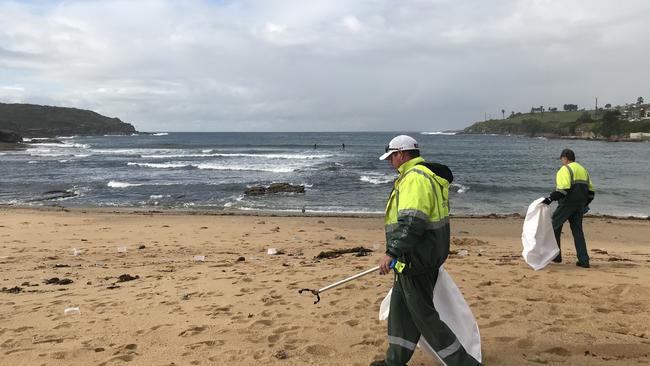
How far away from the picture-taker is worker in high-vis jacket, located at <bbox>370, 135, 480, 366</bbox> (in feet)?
10.4

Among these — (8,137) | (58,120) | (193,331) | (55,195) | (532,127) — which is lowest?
(55,195)

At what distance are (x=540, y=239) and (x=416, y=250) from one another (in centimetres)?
450

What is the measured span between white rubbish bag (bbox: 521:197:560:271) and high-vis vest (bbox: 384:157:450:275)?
13.6 ft

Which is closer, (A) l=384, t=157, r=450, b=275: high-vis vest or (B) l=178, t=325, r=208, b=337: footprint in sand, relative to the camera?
(A) l=384, t=157, r=450, b=275: high-vis vest

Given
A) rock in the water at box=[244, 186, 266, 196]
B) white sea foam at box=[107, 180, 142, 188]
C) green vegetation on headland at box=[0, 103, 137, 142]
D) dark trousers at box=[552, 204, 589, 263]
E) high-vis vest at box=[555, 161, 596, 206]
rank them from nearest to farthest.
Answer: high-vis vest at box=[555, 161, 596, 206] → dark trousers at box=[552, 204, 589, 263] → rock in the water at box=[244, 186, 266, 196] → white sea foam at box=[107, 180, 142, 188] → green vegetation on headland at box=[0, 103, 137, 142]

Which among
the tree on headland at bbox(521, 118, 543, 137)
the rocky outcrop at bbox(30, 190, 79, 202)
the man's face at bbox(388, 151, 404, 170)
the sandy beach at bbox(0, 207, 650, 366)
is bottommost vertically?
the rocky outcrop at bbox(30, 190, 79, 202)

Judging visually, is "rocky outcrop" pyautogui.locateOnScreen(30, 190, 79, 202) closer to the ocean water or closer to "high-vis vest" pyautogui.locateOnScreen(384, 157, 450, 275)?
the ocean water

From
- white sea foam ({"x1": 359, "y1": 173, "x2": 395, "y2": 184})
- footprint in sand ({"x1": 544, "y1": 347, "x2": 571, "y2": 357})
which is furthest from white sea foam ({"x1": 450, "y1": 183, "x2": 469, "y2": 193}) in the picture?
footprint in sand ({"x1": 544, "y1": 347, "x2": 571, "y2": 357})

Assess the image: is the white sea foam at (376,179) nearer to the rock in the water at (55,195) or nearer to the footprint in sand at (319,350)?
the rock in the water at (55,195)

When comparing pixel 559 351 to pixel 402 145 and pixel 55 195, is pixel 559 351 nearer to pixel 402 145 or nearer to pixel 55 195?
pixel 402 145

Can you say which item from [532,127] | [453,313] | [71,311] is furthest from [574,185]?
[532,127]

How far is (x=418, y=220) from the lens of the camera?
3.13 meters

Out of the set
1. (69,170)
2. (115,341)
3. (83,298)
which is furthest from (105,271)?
(69,170)

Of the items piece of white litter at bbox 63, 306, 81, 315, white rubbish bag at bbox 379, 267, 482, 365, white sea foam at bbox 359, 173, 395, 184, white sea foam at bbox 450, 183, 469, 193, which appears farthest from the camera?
white sea foam at bbox 359, 173, 395, 184
